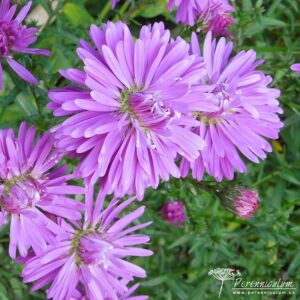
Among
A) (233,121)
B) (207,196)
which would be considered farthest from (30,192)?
(207,196)

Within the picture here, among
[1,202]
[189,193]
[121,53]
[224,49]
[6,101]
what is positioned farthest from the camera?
[189,193]

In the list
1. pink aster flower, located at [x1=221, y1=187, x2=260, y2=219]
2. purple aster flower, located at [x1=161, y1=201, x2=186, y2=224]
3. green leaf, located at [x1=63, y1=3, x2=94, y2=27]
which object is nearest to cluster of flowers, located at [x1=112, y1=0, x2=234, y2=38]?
pink aster flower, located at [x1=221, y1=187, x2=260, y2=219]

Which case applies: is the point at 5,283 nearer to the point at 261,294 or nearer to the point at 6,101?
the point at 6,101

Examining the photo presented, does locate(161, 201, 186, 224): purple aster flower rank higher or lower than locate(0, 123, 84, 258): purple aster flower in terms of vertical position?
lower

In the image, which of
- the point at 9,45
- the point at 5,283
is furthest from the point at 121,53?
the point at 5,283

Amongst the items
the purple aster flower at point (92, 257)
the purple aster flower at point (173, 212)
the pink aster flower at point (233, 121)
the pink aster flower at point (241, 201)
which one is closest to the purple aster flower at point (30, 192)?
the purple aster flower at point (92, 257)

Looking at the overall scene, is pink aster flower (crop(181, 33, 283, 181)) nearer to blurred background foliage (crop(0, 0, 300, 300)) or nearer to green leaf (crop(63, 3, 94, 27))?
blurred background foliage (crop(0, 0, 300, 300))

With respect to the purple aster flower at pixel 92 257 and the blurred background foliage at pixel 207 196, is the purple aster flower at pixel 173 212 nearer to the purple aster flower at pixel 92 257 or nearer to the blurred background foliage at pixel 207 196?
the blurred background foliage at pixel 207 196

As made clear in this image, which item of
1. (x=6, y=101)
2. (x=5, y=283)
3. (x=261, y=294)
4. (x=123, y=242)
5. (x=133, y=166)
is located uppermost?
(x=133, y=166)
